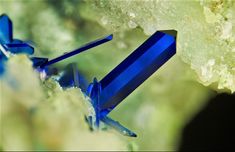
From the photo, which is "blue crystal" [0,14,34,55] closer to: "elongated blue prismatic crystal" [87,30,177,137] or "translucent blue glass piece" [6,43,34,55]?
"translucent blue glass piece" [6,43,34,55]

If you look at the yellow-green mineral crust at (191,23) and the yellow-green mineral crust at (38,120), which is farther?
the yellow-green mineral crust at (191,23)

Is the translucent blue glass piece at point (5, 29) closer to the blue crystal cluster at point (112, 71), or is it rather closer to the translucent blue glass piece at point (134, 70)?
the blue crystal cluster at point (112, 71)

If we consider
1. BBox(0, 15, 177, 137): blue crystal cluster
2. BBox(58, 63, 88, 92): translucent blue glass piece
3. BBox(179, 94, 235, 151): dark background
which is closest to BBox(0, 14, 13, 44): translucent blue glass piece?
BBox(0, 15, 177, 137): blue crystal cluster

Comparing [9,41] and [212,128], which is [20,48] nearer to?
[9,41]

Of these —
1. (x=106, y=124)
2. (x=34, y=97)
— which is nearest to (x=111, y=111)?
(x=106, y=124)

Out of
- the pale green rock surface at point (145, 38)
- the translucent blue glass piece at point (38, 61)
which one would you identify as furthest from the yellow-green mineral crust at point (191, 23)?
the translucent blue glass piece at point (38, 61)

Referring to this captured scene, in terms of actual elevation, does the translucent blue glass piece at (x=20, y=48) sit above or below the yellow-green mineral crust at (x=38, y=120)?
above

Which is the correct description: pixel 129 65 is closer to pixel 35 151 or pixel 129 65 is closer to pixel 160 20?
pixel 160 20
